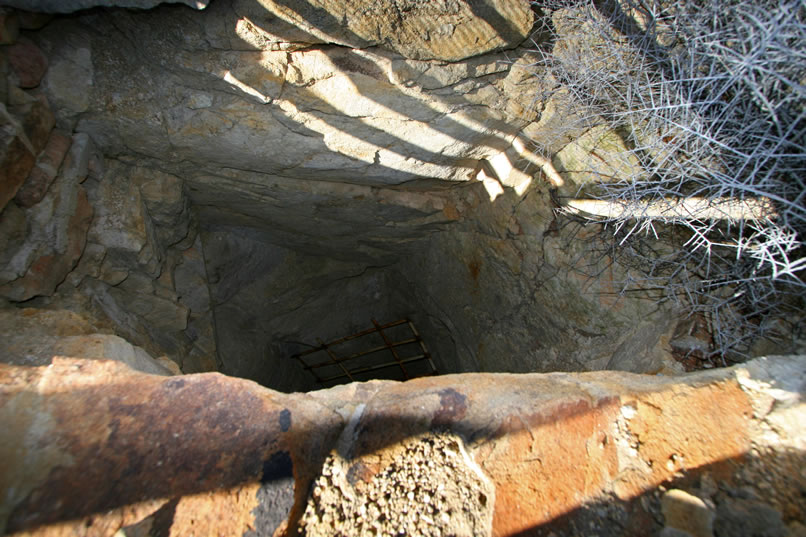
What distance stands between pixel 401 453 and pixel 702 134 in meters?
1.33

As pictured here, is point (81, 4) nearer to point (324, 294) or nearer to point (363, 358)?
point (324, 294)

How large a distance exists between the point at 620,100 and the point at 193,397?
171cm

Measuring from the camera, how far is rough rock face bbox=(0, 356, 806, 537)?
0.90 m

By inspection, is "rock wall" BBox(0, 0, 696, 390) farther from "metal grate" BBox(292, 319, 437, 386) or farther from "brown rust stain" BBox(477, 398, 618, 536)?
"metal grate" BBox(292, 319, 437, 386)

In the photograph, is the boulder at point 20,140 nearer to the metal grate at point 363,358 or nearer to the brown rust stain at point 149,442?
the brown rust stain at point 149,442

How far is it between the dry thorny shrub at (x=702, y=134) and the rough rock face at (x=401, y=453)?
1.15ft

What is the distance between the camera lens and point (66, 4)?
1351 millimetres

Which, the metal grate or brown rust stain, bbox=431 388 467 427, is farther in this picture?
the metal grate

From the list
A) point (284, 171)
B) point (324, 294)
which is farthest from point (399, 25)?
point (324, 294)

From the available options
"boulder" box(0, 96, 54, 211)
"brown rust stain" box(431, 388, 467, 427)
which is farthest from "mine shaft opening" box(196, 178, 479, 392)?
"brown rust stain" box(431, 388, 467, 427)

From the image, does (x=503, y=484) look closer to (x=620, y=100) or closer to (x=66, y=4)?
(x=620, y=100)

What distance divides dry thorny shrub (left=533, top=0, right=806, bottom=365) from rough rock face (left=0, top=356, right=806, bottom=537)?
1.15 ft

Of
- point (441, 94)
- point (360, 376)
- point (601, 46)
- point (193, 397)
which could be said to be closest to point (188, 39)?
point (441, 94)

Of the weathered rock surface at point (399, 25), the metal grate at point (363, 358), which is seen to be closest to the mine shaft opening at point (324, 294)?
the metal grate at point (363, 358)
